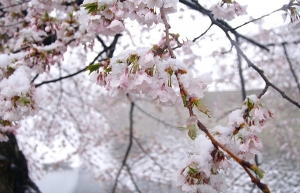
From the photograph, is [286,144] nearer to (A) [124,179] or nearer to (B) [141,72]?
(A) [124,179]

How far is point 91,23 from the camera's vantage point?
0.93 meters

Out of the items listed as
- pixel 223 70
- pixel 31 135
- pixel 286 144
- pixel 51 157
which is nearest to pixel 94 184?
pixel 51 157

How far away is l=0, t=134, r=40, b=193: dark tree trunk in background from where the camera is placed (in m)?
2.58

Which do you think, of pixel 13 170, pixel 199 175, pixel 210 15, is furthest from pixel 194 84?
pixel 13 170

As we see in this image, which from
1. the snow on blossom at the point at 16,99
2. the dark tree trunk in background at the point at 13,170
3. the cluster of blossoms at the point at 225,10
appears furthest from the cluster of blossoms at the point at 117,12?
the dark tree trunk in background at the point at 13,170

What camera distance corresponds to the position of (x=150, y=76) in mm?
716

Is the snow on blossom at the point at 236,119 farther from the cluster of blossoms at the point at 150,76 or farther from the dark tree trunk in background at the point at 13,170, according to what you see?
the dark tree trunk in background at the point at 13,170

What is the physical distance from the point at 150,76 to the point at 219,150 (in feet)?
0.91

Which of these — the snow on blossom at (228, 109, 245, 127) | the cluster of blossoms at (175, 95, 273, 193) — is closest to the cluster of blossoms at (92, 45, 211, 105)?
the cluster of blossoms at (175, 95, 273, 193)

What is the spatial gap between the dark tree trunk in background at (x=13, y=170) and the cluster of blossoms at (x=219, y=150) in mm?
2245

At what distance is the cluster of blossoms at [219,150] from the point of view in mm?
733

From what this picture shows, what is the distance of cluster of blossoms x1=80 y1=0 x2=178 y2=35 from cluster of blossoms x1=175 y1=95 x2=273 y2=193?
41 centimetres

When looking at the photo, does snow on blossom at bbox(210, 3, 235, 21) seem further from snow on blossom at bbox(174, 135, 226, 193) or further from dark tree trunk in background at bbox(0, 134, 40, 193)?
dark tree trunk in background at bbox(0, 134, 40, 193)

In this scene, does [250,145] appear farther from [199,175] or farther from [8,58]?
[8,58]
